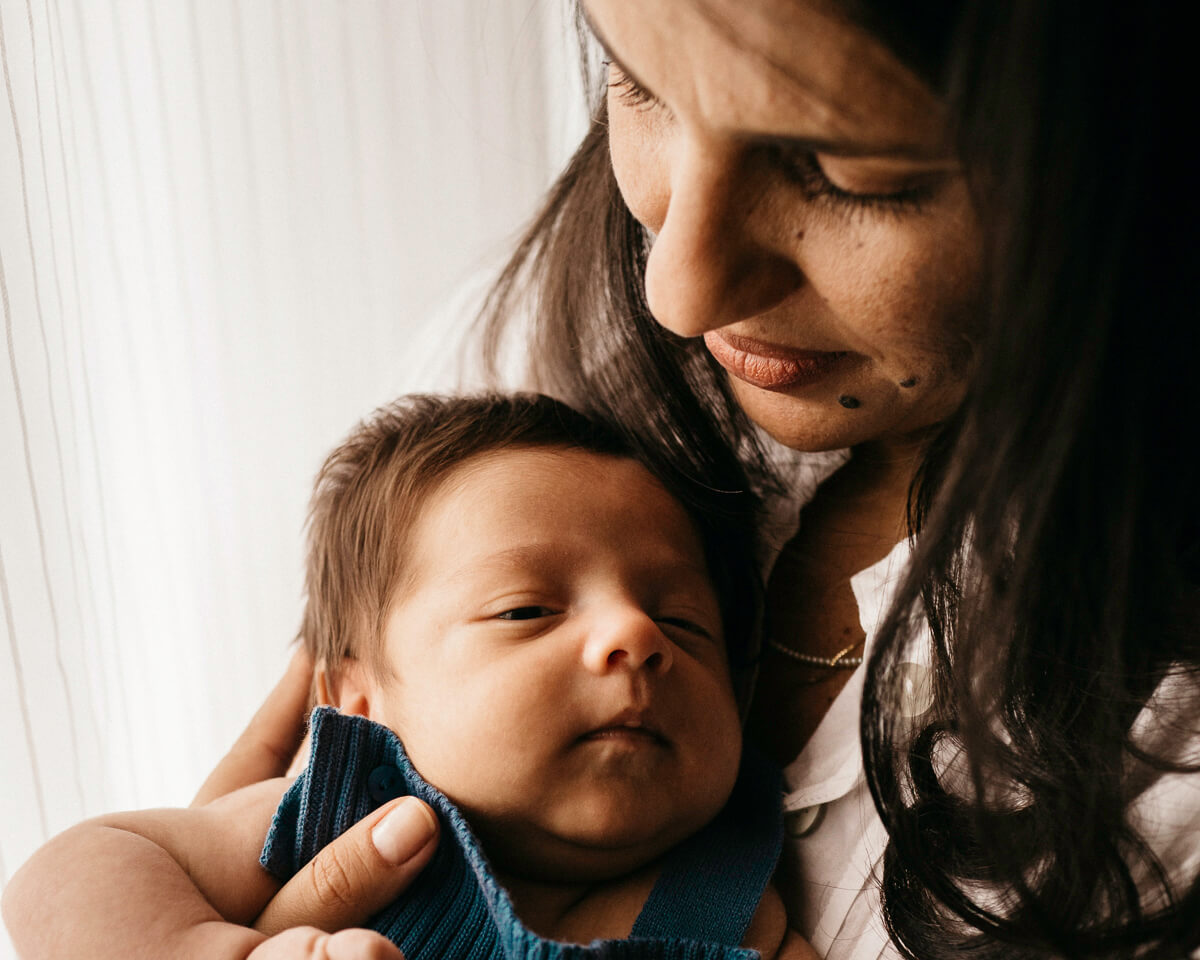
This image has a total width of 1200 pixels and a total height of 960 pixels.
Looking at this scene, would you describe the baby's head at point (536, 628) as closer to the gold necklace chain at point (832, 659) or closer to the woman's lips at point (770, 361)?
the gold necklace chain at point (832, 659)

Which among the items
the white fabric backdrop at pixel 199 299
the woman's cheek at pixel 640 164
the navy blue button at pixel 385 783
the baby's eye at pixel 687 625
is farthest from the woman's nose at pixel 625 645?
the white fabric backdrop at pixel 199 299

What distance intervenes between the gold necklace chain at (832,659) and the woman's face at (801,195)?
0.98 feet

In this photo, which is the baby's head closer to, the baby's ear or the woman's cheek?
the baby's ear

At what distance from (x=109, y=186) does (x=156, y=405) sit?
27cm

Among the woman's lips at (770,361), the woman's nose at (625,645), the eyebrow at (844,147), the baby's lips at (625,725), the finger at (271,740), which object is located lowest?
the finger at (271,740)

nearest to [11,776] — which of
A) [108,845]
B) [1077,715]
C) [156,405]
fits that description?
[108,845]

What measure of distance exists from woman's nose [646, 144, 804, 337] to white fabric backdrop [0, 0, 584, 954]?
0.68m

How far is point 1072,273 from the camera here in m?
0.57

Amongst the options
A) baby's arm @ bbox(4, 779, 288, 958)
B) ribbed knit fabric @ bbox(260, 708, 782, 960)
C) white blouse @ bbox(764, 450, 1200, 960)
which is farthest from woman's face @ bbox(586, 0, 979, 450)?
baby's arm @ bbox(4, 779, 288, 958)

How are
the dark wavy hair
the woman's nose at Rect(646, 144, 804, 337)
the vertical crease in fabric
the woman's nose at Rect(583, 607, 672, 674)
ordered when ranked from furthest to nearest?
1. the vertical crease in fabric
2. the woman's nose at Rect(583, 607, 672, 674)
3. the woman's nose at Rect(646, 144, 804, 337)
4. the dark wavy hair

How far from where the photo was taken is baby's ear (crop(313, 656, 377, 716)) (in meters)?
1.02

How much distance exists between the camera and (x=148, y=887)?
0.78m

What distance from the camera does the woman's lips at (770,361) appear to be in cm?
80

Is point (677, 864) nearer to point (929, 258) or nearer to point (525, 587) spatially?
point (525, 587)
